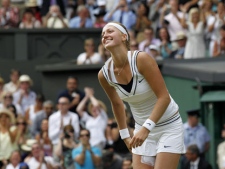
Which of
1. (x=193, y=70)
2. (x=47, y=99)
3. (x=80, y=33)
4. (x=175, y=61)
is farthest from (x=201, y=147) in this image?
(x=80, y=33)

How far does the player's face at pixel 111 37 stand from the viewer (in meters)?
8.97

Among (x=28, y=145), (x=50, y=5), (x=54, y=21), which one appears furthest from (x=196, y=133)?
(x=50, y=5)

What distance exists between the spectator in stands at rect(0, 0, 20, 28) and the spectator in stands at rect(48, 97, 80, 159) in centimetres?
558

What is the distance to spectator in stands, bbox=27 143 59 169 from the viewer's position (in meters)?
15.9

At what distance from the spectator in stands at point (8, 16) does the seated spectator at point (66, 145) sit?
6355 millimetres

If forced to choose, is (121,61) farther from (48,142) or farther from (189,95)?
(189,95)

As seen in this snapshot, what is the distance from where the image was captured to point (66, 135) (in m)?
16.4

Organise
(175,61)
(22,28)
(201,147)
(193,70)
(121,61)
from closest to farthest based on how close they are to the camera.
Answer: (121,61) → (201,147) → (193,70) → (175,61) → (22,28)

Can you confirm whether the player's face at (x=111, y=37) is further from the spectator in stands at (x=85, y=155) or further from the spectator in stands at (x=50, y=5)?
the spectator in stands at (x=50, y=5)

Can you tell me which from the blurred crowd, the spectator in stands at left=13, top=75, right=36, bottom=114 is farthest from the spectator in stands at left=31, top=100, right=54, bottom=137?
the blurred crowd

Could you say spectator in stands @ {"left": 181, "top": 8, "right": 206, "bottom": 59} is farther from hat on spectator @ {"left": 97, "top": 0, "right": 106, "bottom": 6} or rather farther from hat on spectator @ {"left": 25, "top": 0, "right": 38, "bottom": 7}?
hat on spectator @ {"left": 25, "top": 0, "right": 38, "bottom": 7}

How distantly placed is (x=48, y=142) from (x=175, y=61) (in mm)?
3898

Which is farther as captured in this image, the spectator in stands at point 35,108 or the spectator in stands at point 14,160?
the spectator in stands at point 35,108

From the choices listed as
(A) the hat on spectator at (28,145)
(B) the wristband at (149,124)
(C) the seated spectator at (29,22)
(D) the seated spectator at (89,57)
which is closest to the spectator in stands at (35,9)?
(C) the seated spectator at (29,22)
